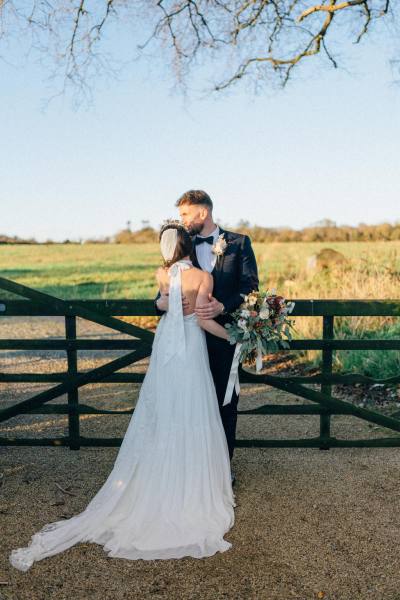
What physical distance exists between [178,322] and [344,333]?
650cm

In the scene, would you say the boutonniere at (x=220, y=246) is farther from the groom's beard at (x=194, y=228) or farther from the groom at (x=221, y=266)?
the groom's beard at (x=194, y=228)

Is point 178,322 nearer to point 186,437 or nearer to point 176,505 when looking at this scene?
point 186,437

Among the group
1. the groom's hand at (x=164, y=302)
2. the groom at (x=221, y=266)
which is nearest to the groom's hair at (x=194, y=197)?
the groom at (x=221, y=266)

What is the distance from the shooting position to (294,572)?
3465 mm

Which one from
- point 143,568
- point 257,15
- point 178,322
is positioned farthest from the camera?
point 257,15

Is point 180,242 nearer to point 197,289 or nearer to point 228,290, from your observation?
point 197,289

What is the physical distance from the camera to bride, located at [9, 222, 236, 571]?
3707 millimetres

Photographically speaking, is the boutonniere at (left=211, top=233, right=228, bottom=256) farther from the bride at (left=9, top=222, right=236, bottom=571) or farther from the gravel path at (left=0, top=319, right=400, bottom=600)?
the gravel path at (left=0, top=319, right=400, bottom=600)

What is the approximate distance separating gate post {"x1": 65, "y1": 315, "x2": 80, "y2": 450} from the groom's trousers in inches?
56.9

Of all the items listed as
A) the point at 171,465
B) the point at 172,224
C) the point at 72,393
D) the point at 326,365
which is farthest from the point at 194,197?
the point at 72,393

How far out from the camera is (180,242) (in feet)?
13.9

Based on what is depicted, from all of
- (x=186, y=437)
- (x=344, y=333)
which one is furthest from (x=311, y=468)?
(x=344, y=333)

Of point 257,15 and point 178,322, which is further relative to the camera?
point 257,15

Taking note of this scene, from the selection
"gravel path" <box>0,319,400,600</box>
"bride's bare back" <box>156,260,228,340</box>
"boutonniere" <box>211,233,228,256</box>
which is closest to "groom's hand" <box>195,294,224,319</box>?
"bride's bare back" <box>156,260,228,340</box>
